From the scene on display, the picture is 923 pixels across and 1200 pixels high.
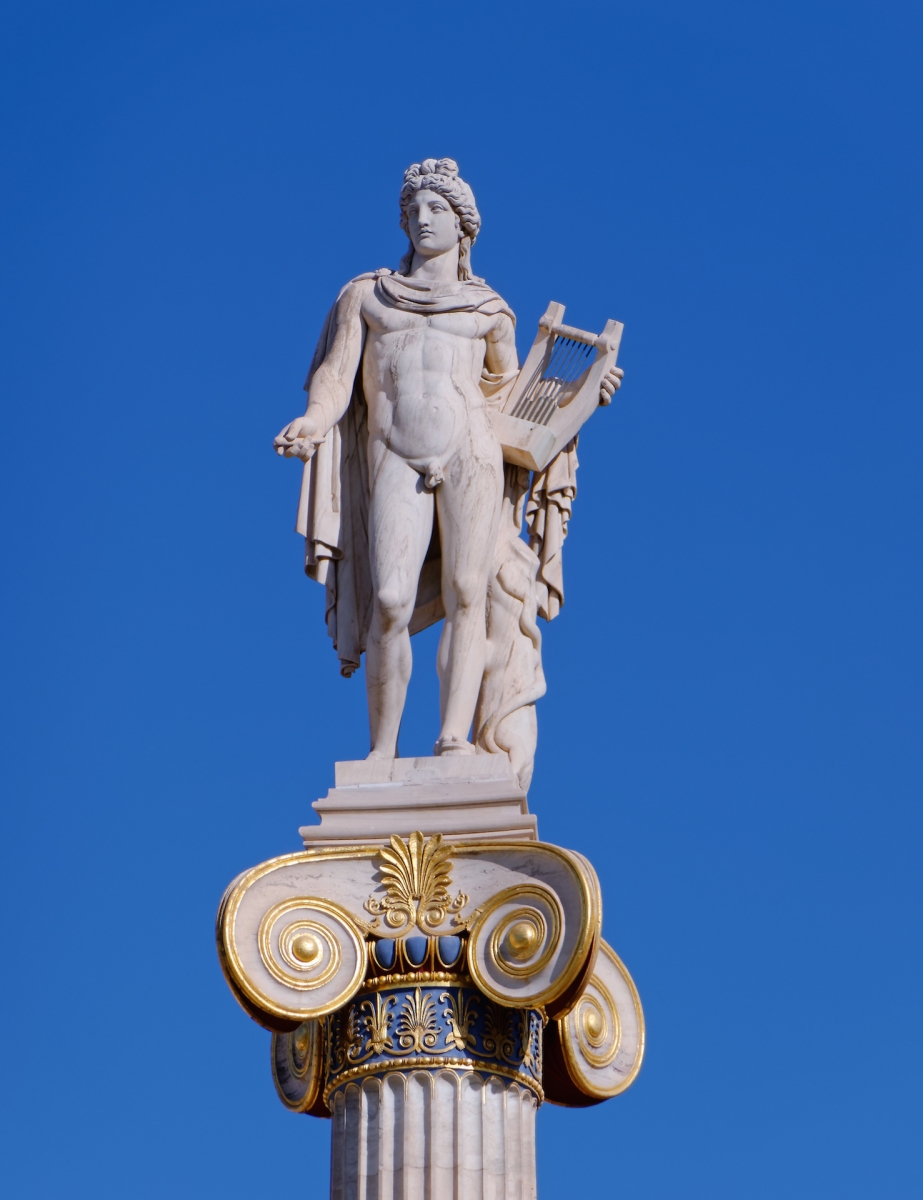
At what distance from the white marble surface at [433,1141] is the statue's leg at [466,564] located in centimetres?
286

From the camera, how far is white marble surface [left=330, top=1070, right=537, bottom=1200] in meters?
15.6

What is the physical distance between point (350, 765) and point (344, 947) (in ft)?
4.86

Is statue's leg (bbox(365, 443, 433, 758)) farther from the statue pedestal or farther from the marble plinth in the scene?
the statue pedestal

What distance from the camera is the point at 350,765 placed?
1720cm

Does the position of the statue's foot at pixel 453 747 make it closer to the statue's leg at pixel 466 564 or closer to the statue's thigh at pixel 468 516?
the statue's leg at pixel 466 564

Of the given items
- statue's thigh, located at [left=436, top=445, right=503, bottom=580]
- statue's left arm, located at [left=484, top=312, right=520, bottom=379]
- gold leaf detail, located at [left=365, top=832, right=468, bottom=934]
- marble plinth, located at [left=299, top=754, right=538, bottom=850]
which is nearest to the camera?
gold leaf detail, located at [left=365, top=832, right=468, bottom=934]

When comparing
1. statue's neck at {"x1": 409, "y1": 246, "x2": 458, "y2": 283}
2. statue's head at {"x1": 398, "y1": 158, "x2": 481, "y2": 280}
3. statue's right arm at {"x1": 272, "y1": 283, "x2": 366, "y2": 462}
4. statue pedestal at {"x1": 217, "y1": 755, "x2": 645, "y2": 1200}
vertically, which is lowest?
statue pedestal at {"x1": 217, "y1": 755, "x2": 645, "y2": 1200}

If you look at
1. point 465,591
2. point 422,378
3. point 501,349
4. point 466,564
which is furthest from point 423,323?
point 465,591

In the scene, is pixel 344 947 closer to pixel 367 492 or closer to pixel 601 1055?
pixel 601 1055

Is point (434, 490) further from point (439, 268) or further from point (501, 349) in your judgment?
point (439, 268)

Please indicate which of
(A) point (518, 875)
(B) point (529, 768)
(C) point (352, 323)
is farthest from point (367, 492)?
(A) point (518, 875)

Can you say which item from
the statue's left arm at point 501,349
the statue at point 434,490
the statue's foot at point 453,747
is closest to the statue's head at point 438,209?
the statue at point 434,490

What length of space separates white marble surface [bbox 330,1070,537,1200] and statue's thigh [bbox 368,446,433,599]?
3.78 m

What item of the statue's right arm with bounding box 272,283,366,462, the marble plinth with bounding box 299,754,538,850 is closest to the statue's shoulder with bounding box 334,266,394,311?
the statue's right arm with bounding box 272,283,366,462
